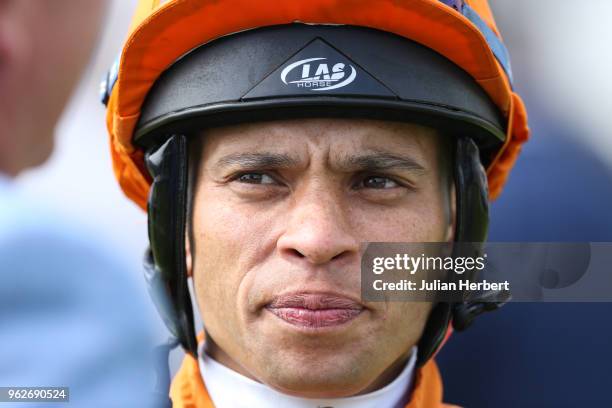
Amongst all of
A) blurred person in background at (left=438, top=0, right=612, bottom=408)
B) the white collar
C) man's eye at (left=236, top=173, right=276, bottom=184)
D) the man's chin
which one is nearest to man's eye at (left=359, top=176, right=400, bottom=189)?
man's eye at (left=236, top=173, right=276, bottom=184)

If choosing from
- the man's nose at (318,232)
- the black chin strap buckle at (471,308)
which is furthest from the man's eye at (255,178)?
the black chin strap buckle at (471,308)

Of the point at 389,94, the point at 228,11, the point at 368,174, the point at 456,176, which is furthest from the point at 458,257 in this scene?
the point at 228,11

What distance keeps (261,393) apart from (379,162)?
2.15ft

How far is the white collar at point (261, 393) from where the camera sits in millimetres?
2084

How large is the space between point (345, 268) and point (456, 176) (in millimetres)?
461

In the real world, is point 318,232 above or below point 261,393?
above

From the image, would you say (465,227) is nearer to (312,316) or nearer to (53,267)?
(312,316)

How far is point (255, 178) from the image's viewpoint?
2012 millimetres

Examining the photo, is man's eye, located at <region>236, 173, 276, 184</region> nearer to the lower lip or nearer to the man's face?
the man's face

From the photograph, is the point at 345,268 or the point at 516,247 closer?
the point at 345,268

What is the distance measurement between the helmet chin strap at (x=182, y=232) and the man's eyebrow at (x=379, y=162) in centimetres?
19

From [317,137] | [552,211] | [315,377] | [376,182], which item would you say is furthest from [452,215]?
[552,211]

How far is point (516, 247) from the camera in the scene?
272 centimetres

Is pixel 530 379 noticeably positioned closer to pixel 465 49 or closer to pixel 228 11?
pixel 465 49
